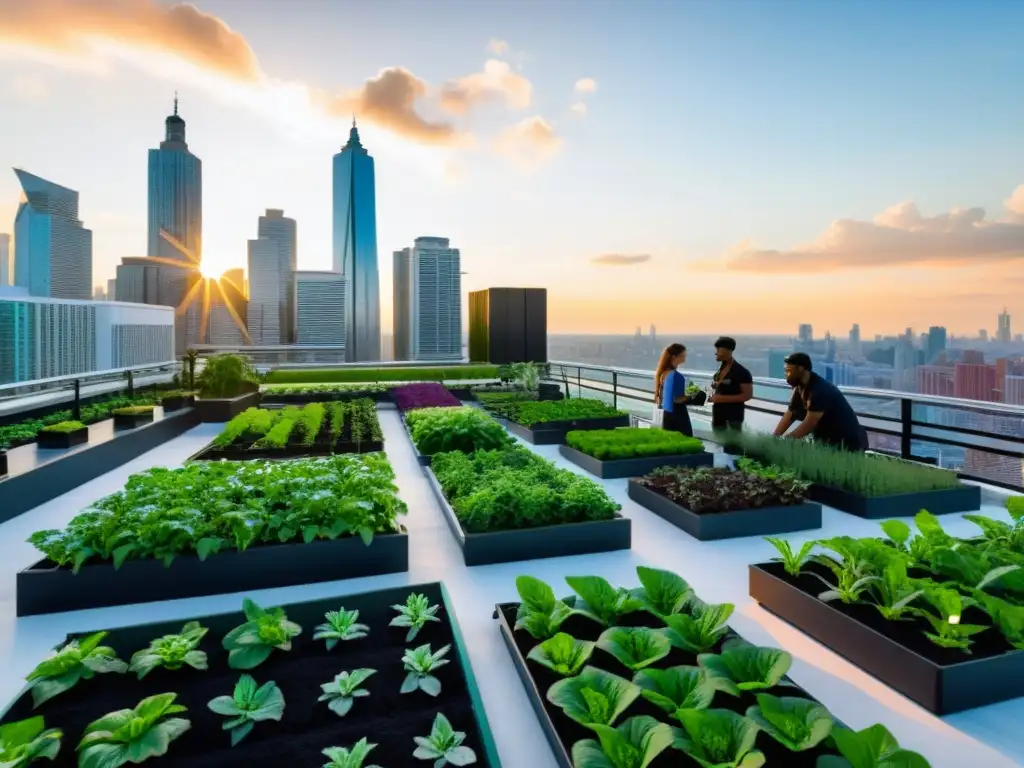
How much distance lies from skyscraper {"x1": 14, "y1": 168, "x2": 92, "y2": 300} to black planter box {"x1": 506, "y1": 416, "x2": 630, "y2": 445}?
2667 inches

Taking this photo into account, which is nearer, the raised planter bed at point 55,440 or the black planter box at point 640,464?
the black planter box at point 640,464

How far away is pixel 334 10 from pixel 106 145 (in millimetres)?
5706

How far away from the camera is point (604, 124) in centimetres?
1158

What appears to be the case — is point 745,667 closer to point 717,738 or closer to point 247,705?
point 717,738

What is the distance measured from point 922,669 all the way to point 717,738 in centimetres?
97

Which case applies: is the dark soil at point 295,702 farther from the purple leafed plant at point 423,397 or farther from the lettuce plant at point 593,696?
the purple leafed plant at point 423,397

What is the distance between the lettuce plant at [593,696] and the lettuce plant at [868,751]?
527 millimetres

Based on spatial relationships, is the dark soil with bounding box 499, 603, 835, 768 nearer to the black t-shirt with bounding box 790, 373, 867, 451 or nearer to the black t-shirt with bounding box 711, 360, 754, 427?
the black t-shirt with bounding box 790, 373, 867, 451

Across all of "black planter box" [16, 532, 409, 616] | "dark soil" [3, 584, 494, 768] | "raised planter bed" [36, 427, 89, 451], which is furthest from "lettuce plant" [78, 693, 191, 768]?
"raised planter bed" [36, 427, 89, 451]

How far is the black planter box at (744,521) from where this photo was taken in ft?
12.8

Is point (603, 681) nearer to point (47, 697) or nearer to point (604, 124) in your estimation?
point (47, 697)

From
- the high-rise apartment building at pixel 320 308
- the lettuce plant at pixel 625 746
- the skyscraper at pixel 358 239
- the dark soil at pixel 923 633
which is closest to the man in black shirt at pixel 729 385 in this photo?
the dark soil at pixel 923 633

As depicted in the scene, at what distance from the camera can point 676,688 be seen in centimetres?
185

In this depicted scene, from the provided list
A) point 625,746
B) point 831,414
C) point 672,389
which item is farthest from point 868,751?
point 672,389
